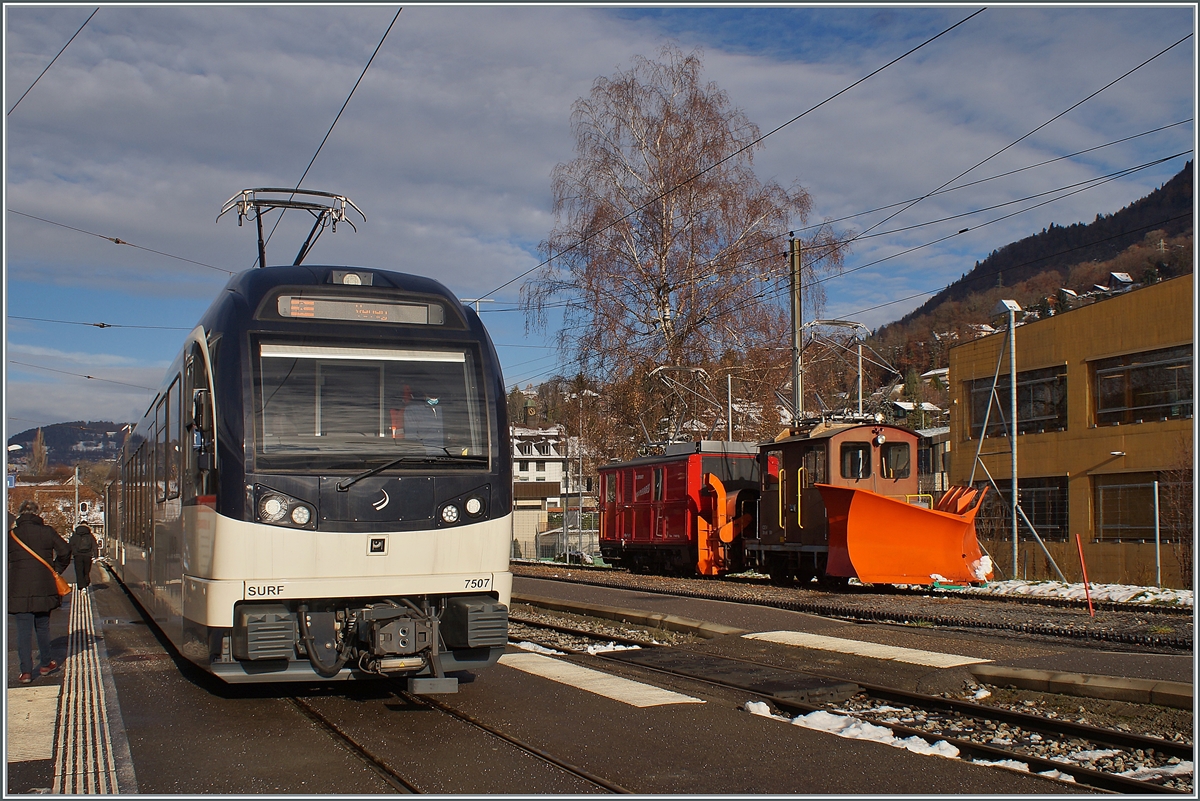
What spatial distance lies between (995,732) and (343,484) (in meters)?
4.77

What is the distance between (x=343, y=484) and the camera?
23.4 feet

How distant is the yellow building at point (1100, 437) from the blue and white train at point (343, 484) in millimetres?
18848

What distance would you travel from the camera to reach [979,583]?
58.5ft

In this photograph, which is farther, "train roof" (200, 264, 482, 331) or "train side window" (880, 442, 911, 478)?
"train side window" (880, 442, 911, 478)

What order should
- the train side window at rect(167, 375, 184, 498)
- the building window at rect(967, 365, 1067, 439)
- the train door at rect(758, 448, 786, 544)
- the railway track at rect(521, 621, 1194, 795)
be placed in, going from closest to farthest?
the railway track at rect(521, 621, 1194, 795), the train side window at rect(167, 375, 184, 498), the train door at rect(758, 448, 786, 544), the building window at rect(967, 365, 1067, 439)

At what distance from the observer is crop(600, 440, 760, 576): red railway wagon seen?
74.9ft

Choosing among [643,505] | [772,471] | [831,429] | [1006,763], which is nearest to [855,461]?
[831,429]

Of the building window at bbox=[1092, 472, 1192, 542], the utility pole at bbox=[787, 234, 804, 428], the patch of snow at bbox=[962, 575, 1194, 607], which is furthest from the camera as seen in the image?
the building window at bbox=[1092, 472, 1192, 542]

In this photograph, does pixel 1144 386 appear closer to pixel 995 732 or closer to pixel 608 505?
pixel 608 505

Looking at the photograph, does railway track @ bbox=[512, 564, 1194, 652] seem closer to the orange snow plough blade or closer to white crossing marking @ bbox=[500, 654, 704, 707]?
the orange snow plough blade

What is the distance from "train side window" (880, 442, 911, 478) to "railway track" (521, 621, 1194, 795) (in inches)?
381

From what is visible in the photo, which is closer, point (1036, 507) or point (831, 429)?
point (831, 429)

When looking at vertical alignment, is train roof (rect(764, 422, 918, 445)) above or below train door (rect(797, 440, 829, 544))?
above

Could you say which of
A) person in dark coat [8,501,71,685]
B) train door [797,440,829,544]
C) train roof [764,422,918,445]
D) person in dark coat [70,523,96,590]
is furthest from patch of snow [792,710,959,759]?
person in dark coat [70,523,96,590]
